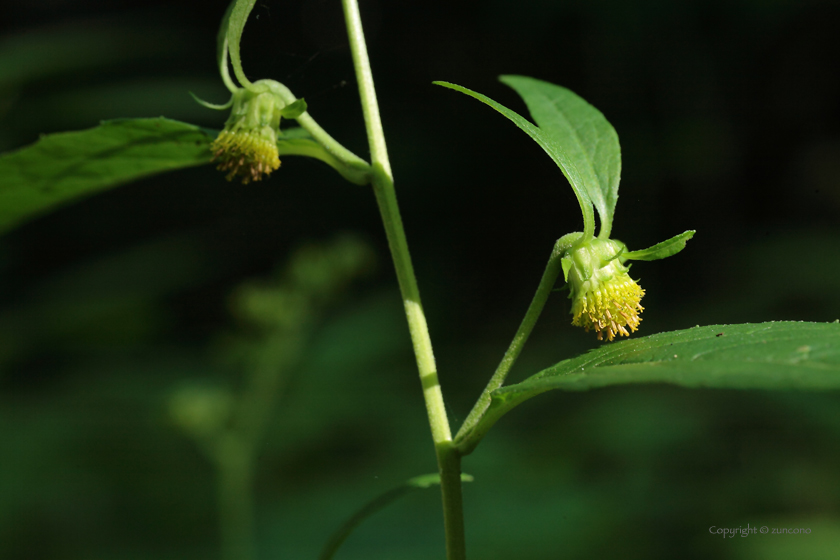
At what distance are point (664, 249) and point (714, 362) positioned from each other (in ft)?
0.79

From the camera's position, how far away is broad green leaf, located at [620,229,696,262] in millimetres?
906

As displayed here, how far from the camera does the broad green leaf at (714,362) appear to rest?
0.65 m

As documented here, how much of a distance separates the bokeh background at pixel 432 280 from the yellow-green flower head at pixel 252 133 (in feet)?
7.04

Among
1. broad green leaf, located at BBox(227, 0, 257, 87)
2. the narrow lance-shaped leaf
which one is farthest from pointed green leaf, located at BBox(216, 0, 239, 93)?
the narrow lance-shaped leaf

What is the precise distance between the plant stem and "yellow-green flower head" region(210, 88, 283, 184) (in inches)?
6.0

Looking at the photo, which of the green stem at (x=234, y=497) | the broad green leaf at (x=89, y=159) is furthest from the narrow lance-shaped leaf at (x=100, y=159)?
the green stem at (x=234, y=497)

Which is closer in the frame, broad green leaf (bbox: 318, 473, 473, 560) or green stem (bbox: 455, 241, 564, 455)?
green stem (bbox: 455, 241, 564, 455)

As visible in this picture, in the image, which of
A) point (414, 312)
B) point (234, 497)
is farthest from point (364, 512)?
point (234, 497)

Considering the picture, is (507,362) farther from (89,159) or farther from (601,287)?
(89,159)

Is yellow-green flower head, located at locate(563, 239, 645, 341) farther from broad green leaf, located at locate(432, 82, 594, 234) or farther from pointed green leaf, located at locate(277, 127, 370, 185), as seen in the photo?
pointed green leaf, located at locate(277, 127, 370, 185)

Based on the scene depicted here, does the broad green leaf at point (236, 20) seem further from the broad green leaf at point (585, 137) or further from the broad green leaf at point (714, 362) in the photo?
the broad green leaf at point (714, 362)

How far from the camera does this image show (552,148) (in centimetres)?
89

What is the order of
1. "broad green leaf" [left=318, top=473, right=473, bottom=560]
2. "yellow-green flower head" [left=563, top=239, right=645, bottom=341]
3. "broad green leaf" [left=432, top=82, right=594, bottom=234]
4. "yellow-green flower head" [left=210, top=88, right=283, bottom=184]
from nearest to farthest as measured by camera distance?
"broad green leaf" [left=432, top=82, right=594, bottom=234], "yellow-green flower head" [left=563, top=239, right=645, bottom=341], "yellow-green flower head" [left=210, top=88, right=283, bottom=184], "broad green leaf" [left=318, top=473, right=473, bottom=560]

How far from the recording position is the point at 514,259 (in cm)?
616
